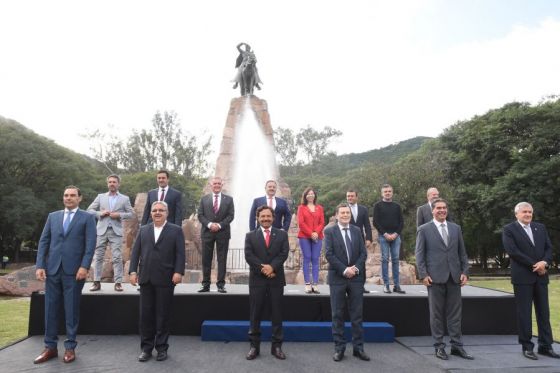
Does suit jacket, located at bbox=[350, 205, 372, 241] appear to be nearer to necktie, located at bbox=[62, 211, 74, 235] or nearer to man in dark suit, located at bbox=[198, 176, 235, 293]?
man in dark suit, located at bbox=[198, 176, 235, 293]

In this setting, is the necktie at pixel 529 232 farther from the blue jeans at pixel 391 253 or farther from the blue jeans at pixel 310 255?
the blue jeans at pixel 310 255

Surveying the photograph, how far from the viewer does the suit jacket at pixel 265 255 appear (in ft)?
16.3

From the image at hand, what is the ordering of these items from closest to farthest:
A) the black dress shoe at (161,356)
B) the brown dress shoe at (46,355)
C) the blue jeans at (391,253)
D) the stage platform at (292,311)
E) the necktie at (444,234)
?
the brown dress shoe at (46,355)
the black dress shoe at (161,356)
the necktie at (444,234)
the stage platform at (292,311)
the blue jeans at (391,253)

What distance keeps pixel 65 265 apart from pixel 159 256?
1081 millimetres

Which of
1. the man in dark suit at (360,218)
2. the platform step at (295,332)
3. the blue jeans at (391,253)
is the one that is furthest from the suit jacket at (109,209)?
the blue jeans at (391,253)

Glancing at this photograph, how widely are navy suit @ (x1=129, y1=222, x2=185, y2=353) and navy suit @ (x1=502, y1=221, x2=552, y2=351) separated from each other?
4.14 meters

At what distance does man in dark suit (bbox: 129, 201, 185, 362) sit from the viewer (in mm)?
4812

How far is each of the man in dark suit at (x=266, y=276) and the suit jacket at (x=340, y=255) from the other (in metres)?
0.56

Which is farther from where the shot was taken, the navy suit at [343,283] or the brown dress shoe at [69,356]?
the navy suit at [343,283]

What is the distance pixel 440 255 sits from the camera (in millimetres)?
5148

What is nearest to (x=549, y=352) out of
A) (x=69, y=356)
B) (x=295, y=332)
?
(x=295, y=332)

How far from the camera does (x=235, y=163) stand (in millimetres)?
15250

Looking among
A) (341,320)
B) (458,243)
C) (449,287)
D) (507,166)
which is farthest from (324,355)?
(507,166)

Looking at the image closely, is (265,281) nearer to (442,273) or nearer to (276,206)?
(276,206)
